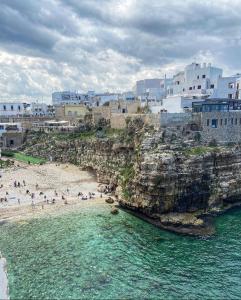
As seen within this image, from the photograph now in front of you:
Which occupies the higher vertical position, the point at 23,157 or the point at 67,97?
the point at 67,97

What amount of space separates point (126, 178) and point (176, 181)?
29.9 feet

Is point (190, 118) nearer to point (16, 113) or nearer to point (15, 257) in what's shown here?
point (15, 257)

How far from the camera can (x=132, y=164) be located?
52.7 metres

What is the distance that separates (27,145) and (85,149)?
76.9 ft

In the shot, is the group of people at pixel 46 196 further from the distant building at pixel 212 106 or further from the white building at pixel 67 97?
the white building at pixel 67 97

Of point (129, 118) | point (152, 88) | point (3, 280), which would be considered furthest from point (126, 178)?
point (152, 88)

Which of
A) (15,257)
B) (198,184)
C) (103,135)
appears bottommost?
(15,257)

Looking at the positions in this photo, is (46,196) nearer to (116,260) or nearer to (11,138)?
(116,260)

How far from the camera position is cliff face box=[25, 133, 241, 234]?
42844mm

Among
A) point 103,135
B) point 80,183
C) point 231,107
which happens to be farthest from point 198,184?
point 103,135

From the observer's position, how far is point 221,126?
54594 mm

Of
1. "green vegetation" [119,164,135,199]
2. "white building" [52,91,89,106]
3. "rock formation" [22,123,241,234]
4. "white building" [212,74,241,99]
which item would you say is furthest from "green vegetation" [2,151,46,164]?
"white building" [52,91,89,106]

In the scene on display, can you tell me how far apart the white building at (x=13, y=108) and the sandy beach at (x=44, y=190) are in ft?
142

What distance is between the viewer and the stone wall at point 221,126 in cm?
5397
